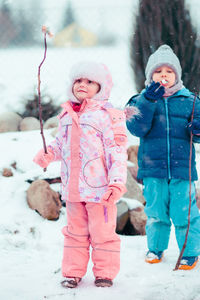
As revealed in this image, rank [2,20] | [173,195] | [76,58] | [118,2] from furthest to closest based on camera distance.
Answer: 1. [76,58]
2. [118,2]
3. [2,20]
4. [173,195]

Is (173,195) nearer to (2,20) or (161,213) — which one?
(161,213)

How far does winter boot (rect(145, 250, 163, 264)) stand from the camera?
3199 millimetres

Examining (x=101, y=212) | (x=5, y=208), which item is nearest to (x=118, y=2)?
(x=5, y=208)

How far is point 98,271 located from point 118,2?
10.5m

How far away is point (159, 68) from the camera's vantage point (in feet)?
10.5

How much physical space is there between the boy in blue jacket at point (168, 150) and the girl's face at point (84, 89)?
441mm

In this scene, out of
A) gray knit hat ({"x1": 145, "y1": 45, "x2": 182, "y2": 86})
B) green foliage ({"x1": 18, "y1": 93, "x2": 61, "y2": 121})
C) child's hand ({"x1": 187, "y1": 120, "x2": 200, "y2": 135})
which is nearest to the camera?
child's hand ({"x1": 187, "y1": 120, "x2": 200, "y2": 135})

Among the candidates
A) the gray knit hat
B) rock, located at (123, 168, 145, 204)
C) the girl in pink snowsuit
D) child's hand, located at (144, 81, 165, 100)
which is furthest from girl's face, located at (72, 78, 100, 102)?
rock, located at (123, 168, 145, 204)

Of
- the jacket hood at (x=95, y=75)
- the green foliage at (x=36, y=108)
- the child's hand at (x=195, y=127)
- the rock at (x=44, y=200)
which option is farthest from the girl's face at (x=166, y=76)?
the green foliage at (x=36, y=108)

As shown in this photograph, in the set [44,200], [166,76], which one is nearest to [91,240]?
[166,76]

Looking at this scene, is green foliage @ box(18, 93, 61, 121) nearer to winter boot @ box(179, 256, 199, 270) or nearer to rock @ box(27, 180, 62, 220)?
rock @ box(27, 180, 62, 220)

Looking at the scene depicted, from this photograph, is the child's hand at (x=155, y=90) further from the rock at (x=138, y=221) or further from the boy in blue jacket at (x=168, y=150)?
the rock at (x=138, y=221)

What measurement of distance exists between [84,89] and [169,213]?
119 centimetres

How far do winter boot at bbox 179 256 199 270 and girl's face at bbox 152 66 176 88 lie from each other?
1.27 meters
